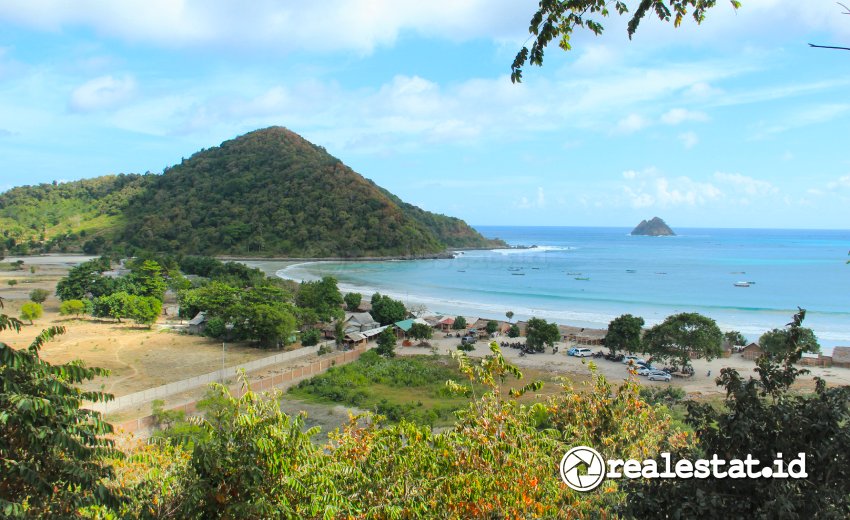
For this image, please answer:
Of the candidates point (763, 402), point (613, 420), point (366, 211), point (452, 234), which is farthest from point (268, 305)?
point (452, 234)

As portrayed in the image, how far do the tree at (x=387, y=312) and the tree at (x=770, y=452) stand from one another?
102 ft

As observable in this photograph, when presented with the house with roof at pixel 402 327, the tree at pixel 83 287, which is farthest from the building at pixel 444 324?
the tree at pixel 83 287

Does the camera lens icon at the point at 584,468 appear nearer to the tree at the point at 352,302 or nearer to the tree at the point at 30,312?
the tree at the point at 352,302

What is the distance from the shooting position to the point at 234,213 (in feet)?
326

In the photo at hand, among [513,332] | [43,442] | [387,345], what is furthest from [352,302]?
[43,442]

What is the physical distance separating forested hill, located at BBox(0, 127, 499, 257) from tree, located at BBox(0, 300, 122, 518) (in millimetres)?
88705

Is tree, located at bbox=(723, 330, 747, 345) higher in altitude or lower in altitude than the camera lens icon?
lower

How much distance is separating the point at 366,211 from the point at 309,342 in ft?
238

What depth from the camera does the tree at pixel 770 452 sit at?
121 inches

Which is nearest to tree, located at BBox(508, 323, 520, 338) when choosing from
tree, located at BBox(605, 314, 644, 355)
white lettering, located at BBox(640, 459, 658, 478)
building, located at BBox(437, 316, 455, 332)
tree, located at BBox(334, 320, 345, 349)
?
building, located at BBox(437, 316, 455, 332)

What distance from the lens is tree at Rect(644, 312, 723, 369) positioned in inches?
962

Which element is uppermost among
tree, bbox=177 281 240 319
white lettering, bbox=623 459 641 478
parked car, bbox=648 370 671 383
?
white lettering, bbox=623 459 641 478

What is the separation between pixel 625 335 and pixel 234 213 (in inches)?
3368

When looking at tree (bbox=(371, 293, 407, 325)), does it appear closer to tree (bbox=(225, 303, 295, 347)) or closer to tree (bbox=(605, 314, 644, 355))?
tree (bbox=(225, 303, 295, 347))
